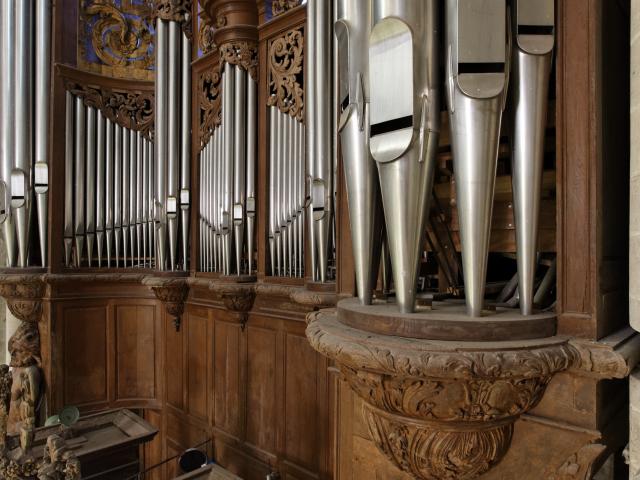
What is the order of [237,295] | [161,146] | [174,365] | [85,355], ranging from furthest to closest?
[85,355] → [174,365] → [161,146] → [237,295]

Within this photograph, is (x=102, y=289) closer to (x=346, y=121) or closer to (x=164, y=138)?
(x=164, y=138)

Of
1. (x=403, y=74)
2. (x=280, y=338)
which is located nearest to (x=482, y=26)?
(x=403, y=74)

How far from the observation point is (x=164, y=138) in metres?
4.68

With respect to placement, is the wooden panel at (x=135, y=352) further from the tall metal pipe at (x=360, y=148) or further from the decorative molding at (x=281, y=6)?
the tall metal pipe at (x=360, y=148)

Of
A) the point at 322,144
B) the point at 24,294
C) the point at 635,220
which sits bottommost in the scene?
the point at 24,294

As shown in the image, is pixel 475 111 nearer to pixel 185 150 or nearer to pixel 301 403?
pixel 301 403

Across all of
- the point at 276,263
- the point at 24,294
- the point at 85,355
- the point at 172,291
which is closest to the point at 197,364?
the point at 172,291

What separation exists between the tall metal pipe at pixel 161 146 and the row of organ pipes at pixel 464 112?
3571 millimetres

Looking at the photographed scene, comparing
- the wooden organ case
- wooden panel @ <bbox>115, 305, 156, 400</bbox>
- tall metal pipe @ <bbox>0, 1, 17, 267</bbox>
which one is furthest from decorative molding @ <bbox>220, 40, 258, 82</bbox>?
wooden panel @ <bbox>115, 305, 156, 400</bbox>

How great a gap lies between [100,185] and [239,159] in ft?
6.96

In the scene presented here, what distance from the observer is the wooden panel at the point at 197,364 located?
451 cm

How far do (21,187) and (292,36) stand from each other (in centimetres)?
326

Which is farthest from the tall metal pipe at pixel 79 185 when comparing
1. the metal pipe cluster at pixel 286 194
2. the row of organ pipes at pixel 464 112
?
the row of organ pipes at pixel 464 112

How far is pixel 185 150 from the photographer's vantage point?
4602 millimetres
